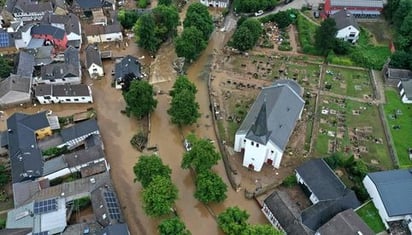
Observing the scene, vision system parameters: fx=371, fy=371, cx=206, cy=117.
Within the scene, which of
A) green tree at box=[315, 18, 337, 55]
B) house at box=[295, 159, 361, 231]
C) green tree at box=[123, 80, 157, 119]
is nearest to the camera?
house at box=[295, 159, 361, 231]

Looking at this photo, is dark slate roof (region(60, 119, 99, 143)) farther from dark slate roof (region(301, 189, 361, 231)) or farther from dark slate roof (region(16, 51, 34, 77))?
dark slate roof (region(301, 189, 361, 231))

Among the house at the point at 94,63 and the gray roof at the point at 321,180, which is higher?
the house at the point at 94,63

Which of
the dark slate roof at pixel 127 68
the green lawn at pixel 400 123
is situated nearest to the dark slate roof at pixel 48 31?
the dark slate roof at pixel 127 68

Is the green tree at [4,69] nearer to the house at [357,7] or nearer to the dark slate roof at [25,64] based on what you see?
the dark slate roof at [25,64]

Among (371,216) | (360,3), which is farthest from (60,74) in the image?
(360,3)

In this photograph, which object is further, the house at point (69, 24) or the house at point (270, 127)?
the house at point (69, 24)

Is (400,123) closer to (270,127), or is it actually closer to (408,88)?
(408,88)

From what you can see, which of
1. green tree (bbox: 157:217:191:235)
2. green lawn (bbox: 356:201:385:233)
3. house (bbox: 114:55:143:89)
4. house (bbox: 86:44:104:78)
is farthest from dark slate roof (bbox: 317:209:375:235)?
house (bbox: 86:44:104:78)
